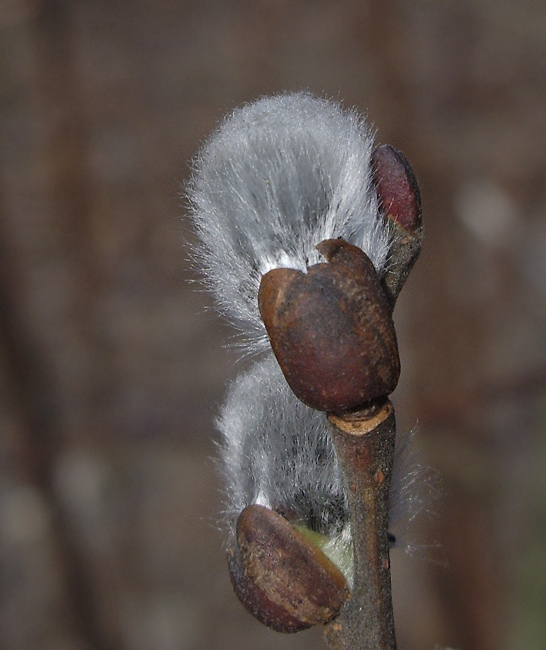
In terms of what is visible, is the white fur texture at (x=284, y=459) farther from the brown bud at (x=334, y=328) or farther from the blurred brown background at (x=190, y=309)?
the blurred brown background at (x=190, y=309)

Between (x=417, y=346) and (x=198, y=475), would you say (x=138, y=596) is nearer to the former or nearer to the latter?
(x=198, y=475)

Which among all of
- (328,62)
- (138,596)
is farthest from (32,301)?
(328,62)

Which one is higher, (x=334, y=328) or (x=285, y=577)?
(x=334, y=328)

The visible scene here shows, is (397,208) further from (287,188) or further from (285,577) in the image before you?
(285,577)

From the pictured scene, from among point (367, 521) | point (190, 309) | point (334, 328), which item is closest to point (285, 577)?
point (367, 521)

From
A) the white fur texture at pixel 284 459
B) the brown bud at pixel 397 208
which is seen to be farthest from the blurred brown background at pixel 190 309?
the brown bud at pixel 397 208

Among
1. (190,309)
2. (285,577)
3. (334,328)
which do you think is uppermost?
(190,309)

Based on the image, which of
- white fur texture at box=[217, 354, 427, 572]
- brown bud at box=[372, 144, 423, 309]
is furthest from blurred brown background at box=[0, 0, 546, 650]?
brown bud at box=[372, 144, 423, 309]
